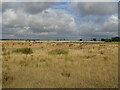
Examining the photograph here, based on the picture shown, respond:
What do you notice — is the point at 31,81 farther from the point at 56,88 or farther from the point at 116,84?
the point at 116,84

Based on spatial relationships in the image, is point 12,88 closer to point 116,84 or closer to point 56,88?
point 56,88

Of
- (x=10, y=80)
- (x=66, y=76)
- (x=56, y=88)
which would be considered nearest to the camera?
(x=56, y=88)

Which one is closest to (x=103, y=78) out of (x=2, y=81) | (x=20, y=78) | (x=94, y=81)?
(x=94, y=81)

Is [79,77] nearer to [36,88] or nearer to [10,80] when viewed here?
[36,88]

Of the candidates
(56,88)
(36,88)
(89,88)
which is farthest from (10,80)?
(89,88)

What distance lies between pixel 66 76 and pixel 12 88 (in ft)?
11.2

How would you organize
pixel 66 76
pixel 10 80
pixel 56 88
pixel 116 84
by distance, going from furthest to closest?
pixel 66 76, pixel 10 80, pixel 116 84, pixel 56 88

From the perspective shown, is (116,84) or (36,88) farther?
(116,84)

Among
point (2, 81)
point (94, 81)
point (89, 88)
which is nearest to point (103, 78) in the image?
point (94, 81)

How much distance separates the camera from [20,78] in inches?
448

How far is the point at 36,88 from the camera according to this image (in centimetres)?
940

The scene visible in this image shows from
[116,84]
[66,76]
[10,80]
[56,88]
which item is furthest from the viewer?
[66,76]

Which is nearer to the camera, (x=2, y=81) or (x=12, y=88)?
(x=12, y=88)

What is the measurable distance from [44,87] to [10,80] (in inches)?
91.9
